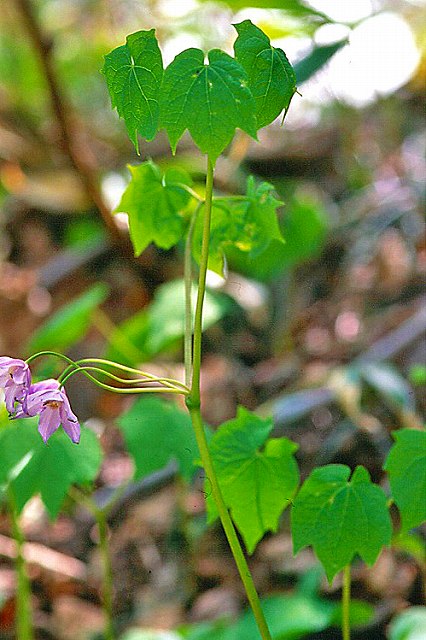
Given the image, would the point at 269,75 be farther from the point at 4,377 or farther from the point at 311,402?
the point at 311,402

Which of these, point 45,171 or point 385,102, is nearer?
point 45,171

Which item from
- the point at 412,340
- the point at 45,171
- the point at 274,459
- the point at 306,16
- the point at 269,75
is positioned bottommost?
the point at 274,459

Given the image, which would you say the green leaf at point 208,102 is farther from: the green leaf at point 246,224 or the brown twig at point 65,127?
the brown twig at point 65,127

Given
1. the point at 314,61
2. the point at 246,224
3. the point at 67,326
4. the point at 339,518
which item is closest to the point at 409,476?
the point at 339,518

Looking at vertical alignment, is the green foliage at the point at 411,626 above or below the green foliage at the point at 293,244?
below

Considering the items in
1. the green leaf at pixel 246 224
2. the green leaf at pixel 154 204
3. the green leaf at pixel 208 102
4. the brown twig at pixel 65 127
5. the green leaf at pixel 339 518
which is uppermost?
the brown twig at pixel 65 127

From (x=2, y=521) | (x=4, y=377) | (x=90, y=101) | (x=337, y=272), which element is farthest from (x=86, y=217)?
(x=4, y=377)

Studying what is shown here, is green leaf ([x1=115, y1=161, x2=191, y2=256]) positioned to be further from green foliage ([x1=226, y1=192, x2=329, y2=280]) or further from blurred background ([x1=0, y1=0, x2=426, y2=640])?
green foliage ([x1=226, y1=192, x2=329, y2=280])

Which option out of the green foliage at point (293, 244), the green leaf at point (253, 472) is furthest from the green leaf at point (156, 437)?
the green foliage at point (293, 244)
